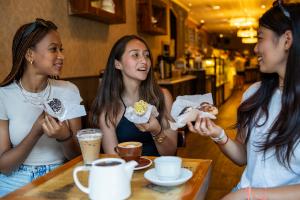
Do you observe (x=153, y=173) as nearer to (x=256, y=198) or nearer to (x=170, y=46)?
(x=256, y=198)

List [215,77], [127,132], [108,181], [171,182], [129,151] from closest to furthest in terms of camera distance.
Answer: [108,181], [171,182], [129,151], [127,132], [215,77]

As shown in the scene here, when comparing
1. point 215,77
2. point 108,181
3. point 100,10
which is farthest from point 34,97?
point 215,77

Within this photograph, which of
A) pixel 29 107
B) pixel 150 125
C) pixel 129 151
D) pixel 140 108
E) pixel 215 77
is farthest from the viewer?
pixel 215 77

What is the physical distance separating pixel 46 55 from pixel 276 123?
49.1 inches

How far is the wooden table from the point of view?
1031 mm

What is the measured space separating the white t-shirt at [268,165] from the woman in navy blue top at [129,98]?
21.7 inches

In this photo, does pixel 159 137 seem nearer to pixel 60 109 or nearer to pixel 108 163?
pixel 60 109

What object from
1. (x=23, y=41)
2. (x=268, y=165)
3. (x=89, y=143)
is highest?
(x=23, y=41)

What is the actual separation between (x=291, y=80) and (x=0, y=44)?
1.87m

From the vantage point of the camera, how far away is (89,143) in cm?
131

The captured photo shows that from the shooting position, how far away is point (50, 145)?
1.74m

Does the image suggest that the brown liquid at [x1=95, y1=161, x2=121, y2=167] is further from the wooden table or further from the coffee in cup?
the coffee in cup

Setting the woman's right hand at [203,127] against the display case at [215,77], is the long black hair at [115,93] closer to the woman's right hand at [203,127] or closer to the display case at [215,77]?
the woman's right hand at [203,127]

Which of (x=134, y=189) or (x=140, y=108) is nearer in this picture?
A: (x=134, y=189)
